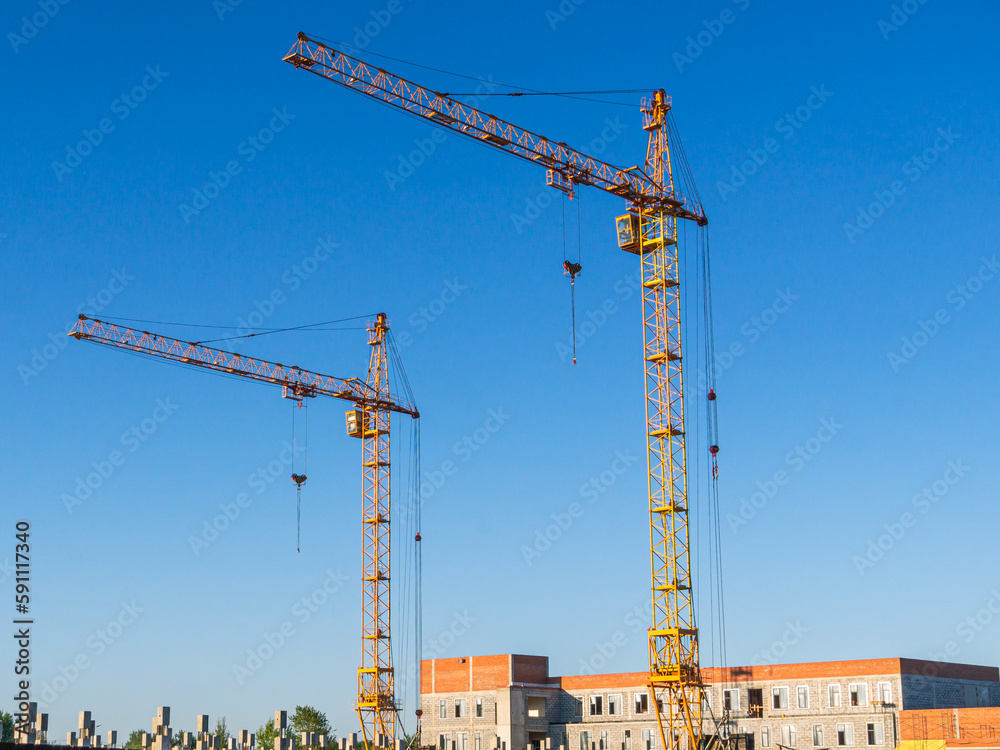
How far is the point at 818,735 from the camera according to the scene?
75.5 metres

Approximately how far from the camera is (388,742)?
3570 inches

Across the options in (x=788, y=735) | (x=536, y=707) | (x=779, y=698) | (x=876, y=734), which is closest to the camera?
(x=876, y=734)

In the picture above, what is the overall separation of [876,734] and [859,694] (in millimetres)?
2699

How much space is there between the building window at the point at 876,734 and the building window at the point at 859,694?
5.36 feet

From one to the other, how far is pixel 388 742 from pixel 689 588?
31825mm

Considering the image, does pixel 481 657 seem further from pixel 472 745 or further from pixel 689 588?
pixel 689 588

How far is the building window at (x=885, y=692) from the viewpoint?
7450 cm

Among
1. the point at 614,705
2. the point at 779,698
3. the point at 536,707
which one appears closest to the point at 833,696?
the point at 779,698

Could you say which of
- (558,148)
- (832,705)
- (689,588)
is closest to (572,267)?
(558,148)

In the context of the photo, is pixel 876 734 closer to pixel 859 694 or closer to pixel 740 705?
pixel 859 694

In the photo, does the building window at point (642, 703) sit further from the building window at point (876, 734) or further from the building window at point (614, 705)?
the building window at point (876, 734)

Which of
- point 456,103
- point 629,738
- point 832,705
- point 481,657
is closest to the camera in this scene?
point 456,103

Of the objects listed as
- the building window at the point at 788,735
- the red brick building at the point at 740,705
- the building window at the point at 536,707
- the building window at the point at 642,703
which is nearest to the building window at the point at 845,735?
the red brick building at the point at 740,705

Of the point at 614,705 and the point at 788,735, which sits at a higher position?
the point at 614,705
